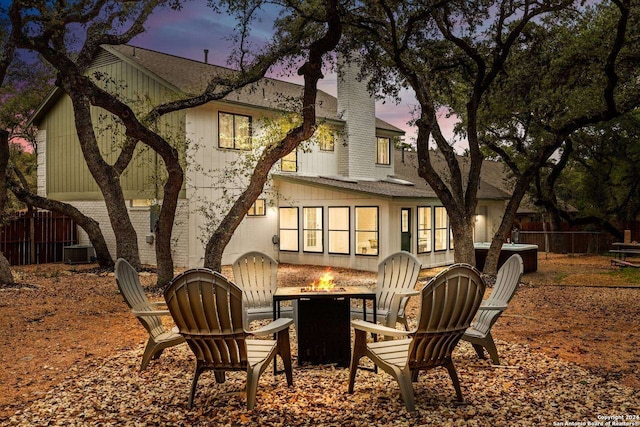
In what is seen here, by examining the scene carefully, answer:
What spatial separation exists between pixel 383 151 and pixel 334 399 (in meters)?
16.5

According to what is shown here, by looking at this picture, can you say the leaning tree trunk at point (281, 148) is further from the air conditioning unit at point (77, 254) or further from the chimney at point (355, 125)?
the air conditioning unit at point (77, 254)

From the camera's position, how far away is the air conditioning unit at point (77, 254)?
1638 cm

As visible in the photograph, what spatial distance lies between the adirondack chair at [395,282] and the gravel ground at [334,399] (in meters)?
1.01

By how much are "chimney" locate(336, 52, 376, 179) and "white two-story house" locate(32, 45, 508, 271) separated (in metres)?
0.04

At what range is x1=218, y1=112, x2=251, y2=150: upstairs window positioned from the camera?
50.0 ft

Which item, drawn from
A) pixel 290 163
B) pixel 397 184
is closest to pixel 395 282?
pixel 290 163

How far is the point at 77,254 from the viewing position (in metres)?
16.4

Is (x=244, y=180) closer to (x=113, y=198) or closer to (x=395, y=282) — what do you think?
(x=113, y=198)

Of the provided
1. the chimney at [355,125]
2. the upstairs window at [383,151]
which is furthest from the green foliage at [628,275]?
the upstairs window at [383,151]

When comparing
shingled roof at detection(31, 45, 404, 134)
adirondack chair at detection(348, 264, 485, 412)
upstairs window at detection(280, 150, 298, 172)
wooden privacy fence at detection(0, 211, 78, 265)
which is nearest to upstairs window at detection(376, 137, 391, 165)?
shingled roof at detection(31, 45, 404, 134)

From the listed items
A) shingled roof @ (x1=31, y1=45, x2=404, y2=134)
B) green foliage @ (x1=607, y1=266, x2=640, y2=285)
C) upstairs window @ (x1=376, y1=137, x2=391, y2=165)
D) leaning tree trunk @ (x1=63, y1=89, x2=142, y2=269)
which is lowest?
green foliage @ (x1=607, y1=266, x2=640, y2=285)

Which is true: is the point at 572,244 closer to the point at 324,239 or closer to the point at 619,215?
the point at 619,215

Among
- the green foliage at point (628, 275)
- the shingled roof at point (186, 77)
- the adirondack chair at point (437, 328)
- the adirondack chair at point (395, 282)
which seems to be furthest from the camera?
the shingled roof at point (186, 77)

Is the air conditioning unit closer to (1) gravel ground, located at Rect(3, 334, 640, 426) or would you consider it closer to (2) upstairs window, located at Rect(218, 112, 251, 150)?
(2) upstairs window, located at Rect(218, 112, 251, 150)
